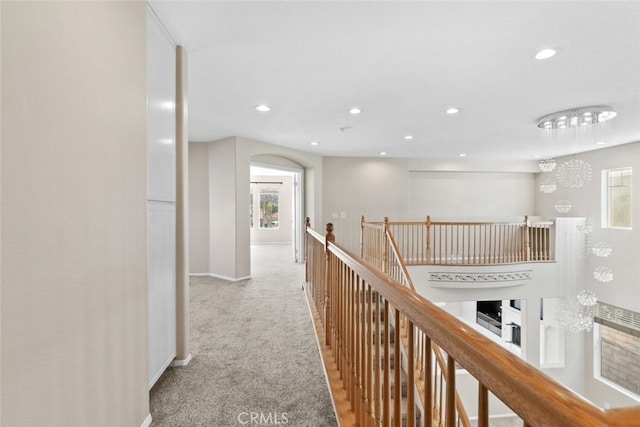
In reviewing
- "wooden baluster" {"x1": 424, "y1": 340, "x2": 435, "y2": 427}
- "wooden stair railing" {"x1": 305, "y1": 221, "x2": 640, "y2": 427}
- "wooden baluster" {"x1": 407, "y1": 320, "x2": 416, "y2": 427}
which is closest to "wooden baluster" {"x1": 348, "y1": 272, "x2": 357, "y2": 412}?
"wooden stair railing" {"x1": 305, "y1": 221, "x2": 640, "y2": 427}

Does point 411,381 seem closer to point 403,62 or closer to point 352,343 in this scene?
point 352,343

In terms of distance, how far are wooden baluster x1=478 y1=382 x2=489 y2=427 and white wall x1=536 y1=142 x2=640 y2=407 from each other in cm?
697

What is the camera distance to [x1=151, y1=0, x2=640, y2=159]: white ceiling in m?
1.83

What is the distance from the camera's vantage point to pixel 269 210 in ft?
34.8

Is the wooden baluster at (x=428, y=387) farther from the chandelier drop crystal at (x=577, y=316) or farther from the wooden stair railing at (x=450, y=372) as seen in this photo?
the chandelier drop crystal at (x=577, y=316)

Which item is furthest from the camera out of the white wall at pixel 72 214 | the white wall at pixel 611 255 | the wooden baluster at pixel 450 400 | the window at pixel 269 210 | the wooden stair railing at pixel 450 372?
the window at pixel 269 210

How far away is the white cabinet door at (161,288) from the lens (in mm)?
1827

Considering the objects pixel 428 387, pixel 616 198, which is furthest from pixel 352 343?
pixel 616 198

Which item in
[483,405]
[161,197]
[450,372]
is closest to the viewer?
[483,405]

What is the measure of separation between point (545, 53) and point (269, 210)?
30.1ft

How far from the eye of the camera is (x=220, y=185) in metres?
5.21

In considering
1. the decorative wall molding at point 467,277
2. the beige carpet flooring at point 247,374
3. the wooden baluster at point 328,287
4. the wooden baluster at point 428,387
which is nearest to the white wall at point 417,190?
the decorative wall molding at point 467,277

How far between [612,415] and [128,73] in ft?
6.32

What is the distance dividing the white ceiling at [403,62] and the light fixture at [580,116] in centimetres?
16
